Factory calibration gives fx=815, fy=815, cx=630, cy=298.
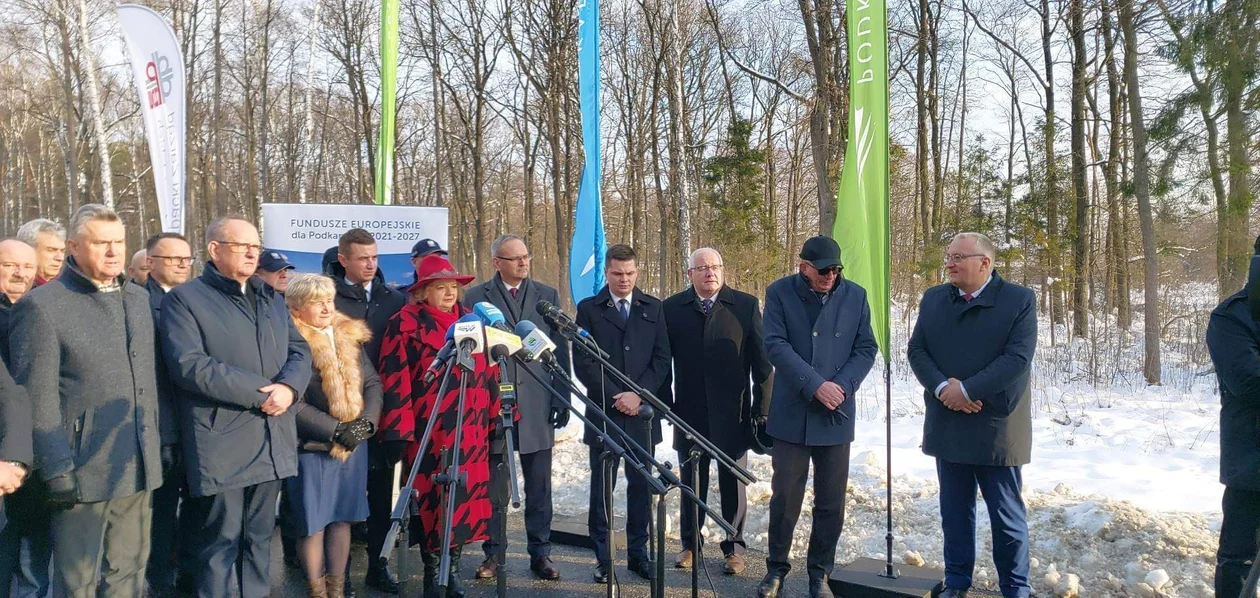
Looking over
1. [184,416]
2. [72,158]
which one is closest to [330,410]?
[184,416]

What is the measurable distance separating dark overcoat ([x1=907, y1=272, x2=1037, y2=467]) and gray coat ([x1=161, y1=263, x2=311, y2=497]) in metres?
3.44

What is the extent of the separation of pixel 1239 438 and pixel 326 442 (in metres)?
4.40

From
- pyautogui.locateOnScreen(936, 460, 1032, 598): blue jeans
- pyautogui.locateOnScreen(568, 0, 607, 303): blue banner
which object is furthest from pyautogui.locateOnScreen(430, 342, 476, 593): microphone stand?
pyautogui.locateOnScreen(568, 0, 607, 303): blue banner

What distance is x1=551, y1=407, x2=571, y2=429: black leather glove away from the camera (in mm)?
4930

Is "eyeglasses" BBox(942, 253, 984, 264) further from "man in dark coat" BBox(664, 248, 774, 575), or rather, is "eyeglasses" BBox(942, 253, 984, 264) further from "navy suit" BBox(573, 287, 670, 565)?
"navy suit" BBox(573, 287, 670, 565)

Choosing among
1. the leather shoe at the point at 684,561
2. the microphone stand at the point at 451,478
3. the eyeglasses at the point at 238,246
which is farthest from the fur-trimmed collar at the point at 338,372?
the leather shoe at the point at 684,561

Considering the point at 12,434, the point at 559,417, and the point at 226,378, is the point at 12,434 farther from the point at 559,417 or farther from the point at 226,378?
the point at 559,417

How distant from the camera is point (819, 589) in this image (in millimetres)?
4668

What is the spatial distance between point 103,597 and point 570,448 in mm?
4856

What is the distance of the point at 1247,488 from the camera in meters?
3.58

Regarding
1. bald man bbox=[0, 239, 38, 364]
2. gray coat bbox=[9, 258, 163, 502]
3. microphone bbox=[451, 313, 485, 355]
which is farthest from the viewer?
bald man bbox=[0, 239, 38, 364]

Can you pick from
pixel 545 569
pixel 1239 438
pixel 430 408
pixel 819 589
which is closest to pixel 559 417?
pixel 430 408

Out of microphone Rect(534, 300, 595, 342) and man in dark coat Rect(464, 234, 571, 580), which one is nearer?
microphone Rect(534, 300, 595, 342)

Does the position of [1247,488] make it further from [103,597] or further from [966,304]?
[103,597]
